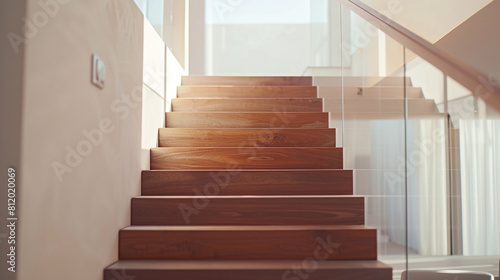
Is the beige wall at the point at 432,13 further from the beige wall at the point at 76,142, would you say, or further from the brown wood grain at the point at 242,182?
the beige wall at the point at 76,142

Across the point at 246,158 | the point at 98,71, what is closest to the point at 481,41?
the point at 246,158

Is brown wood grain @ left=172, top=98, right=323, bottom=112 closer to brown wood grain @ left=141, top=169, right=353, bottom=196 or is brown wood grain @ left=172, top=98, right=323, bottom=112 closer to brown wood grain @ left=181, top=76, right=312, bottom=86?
brown wood grain @ left=181, top=76, right=312, bottom=86

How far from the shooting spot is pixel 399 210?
196 centimetres

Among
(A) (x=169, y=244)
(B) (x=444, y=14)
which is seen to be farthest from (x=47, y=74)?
(B) (x=444, y=14)

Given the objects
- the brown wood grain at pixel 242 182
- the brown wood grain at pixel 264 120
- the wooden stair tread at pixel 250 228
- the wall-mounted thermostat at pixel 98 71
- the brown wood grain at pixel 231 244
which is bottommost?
the brown wood grain at pixel 231 244

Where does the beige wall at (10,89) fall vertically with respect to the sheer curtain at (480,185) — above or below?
above

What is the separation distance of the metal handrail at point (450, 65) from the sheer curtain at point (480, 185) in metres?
0.10

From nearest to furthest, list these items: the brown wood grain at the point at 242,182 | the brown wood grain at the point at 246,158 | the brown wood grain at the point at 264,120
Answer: the brown wood grain at the point at 242,182
the brown wood grain at the point at 246,158
the brown wood grain at the point at 264,120

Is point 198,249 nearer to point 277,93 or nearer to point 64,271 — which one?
point 64,271

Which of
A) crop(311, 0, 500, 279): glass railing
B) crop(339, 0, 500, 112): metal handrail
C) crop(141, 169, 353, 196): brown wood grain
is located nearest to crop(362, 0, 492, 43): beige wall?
crop(311, 0, 500, 279): glass railing

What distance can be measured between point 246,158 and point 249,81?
4.60 feet

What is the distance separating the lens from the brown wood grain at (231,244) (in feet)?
6.91

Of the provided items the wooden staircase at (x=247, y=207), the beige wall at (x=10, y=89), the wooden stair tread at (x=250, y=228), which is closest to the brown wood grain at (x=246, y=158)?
the wooden staircase at (x=247, y=207)

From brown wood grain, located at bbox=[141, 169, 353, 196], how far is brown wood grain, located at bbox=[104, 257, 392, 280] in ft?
2.02
